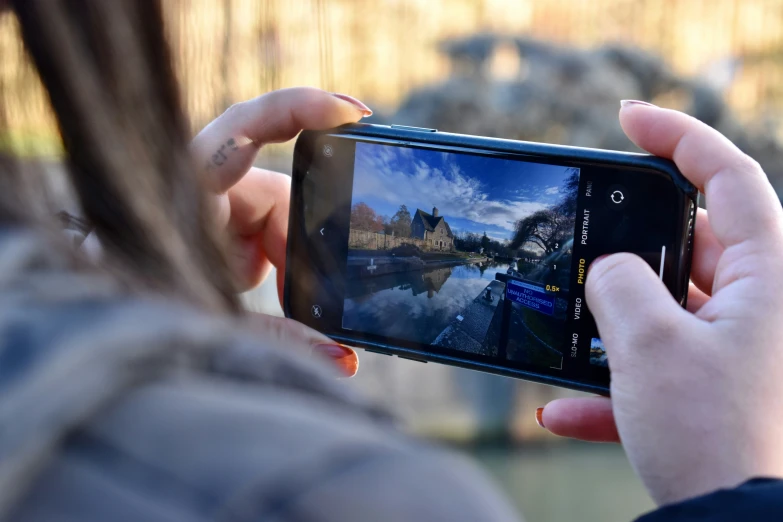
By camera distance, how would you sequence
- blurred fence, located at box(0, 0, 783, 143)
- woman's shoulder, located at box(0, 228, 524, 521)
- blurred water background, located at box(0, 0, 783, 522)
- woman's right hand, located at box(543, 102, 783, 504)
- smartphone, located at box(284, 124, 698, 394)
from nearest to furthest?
1. woman's shoulder, located at box(0, 228, 524, 521)
2. woman's right hand, located at box(543, 102, 783, 504)
3. smartphone, located at box(284, 124, 698, 394)
4. blurred water background, located at box(0, 0, 783, 522)
5. blurred fence, located at box(0, 0, 783, 143)

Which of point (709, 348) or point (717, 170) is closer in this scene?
point (709, 348)

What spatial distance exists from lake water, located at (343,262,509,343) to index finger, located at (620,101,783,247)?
7.3 inches

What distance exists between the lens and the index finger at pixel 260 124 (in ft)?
2.30

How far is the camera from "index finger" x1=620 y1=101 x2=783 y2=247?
1.74 feet

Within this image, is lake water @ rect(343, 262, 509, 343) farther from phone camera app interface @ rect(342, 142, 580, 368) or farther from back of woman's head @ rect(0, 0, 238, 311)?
back of woman's head @ rect(0, 0, 238, 311)

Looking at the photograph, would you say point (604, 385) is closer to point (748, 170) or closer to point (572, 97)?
point (748, 170)

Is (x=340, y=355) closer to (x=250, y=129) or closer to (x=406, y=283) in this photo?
(x=406, y=283)

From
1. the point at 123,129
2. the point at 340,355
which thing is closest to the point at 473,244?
the point at 340,355

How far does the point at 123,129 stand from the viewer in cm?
25

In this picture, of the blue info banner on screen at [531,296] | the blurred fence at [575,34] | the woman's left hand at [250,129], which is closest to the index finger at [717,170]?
the blue info banner on screen at [531,296]

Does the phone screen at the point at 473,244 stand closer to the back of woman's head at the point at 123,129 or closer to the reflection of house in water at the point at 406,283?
the reflection of house in water at the point at 406,283

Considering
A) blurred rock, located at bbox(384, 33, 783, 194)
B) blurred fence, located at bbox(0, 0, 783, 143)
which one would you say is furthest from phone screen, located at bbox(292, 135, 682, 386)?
blurred rock, located at bbox(384, 33, 783, 194)

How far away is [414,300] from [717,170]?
0.94 ft

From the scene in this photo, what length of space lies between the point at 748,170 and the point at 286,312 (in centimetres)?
44
